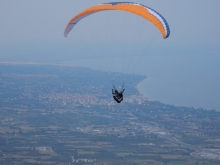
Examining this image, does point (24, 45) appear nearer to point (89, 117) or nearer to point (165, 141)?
point (89, 117)

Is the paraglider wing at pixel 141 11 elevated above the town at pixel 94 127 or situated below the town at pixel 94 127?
Result: above

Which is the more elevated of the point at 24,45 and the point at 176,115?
the point at 24,45

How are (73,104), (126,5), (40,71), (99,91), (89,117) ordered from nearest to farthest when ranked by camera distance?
(126,5) → (89,117) → (73,104) → (99,91) → (40,71)

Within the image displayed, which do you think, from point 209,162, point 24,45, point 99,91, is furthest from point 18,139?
point 24,45

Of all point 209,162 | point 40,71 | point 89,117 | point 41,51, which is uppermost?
point 41,51

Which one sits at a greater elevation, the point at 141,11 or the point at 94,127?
the point at 141,11

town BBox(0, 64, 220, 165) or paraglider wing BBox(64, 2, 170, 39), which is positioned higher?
paraglider wing BBox(64, 2, 170, 39)

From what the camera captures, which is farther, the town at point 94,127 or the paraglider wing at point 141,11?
the town at point 94,127

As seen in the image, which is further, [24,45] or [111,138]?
[24,45]

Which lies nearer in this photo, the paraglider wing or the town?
the paraglider wing

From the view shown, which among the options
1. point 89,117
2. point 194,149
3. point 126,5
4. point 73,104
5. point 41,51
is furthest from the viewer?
point 41,51

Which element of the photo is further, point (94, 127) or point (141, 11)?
point (94, 127)
